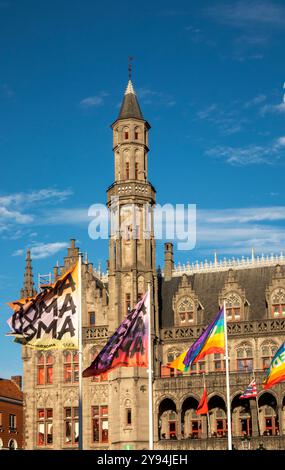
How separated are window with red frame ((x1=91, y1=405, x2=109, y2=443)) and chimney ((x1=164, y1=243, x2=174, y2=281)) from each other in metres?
13.8

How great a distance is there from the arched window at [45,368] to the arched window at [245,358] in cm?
1648

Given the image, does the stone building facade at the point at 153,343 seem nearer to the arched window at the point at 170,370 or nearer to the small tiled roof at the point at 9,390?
the arched window at the point at 170,370

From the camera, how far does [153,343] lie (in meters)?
66.1

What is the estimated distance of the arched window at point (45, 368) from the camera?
7000 cm

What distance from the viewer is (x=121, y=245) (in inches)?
2675

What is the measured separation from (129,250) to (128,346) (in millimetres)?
27661

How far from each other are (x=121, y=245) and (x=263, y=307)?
13.1 meters

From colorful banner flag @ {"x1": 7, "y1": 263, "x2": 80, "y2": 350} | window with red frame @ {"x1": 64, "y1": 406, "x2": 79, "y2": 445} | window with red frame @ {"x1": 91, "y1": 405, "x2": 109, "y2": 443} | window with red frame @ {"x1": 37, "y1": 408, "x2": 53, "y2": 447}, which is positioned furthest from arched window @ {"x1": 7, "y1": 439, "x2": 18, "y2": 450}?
colorful banner flag @ {"x1": 7, "y1": 263, "x2": 80, "y2": 350}

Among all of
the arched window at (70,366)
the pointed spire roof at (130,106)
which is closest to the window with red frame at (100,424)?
the arched window at (70,366)

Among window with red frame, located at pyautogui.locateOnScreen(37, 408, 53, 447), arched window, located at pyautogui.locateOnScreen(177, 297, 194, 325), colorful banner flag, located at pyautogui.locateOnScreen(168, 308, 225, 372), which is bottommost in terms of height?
window with red frame, located at pyautogui.locateOnScreen(37, 408, 53, 447)

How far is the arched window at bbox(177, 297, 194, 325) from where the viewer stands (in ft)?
226

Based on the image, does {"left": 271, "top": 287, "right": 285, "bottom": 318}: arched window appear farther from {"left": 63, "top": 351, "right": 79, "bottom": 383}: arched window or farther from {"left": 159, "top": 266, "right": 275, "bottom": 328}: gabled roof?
{"left": 63, "top": 351, "right": 79, "bottom": 383}: arched window
